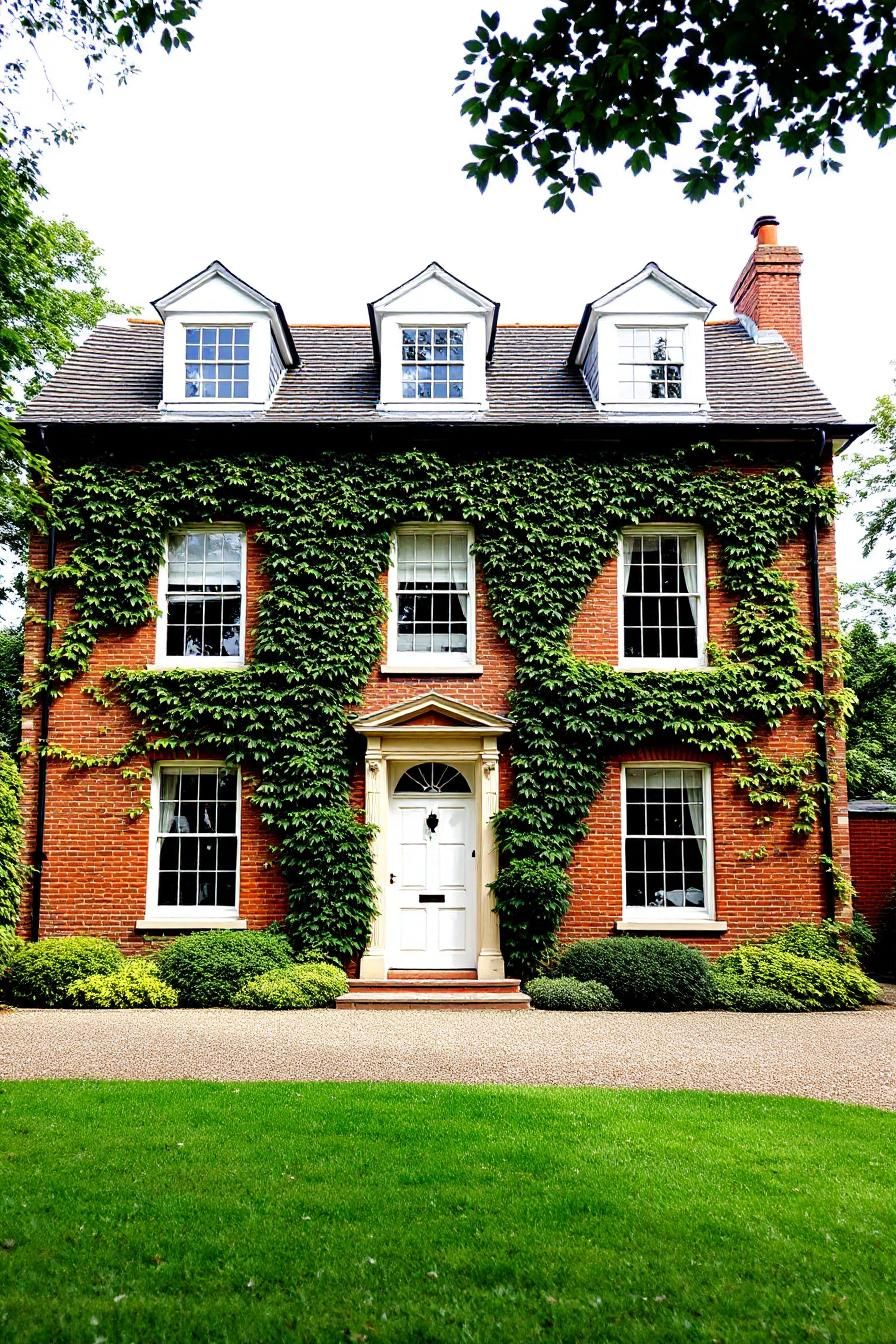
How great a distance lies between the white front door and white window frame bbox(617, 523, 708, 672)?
313cm

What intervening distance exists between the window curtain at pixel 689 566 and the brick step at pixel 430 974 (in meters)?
6.04

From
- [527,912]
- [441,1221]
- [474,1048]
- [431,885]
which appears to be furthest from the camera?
[431,885]

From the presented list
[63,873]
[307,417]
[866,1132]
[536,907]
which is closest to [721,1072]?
[866,1132]

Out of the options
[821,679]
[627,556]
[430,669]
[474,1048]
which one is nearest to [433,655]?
[430,669]

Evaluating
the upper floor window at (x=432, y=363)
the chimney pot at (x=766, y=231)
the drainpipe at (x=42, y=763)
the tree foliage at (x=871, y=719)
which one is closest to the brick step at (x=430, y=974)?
the drainpipe at (x=42, y=763)

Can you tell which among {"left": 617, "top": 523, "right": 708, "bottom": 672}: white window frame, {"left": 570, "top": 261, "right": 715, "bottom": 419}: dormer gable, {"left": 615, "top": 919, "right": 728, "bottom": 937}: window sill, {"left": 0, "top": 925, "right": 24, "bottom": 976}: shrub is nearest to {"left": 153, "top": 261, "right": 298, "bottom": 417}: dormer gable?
{"left": 570, "top": 261, "right": 715, "bottom": 419}: dormer gable

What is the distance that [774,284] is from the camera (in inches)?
751

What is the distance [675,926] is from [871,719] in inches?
568

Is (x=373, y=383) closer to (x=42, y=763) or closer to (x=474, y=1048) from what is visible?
(x=42, y=763)

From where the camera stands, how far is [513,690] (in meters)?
15.9

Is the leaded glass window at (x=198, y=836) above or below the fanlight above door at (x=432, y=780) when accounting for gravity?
below

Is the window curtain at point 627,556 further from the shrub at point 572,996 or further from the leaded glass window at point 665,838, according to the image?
the shrub at point 572,996

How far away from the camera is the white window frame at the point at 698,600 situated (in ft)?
53.1

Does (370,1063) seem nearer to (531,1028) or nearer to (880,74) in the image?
(531,1028)
